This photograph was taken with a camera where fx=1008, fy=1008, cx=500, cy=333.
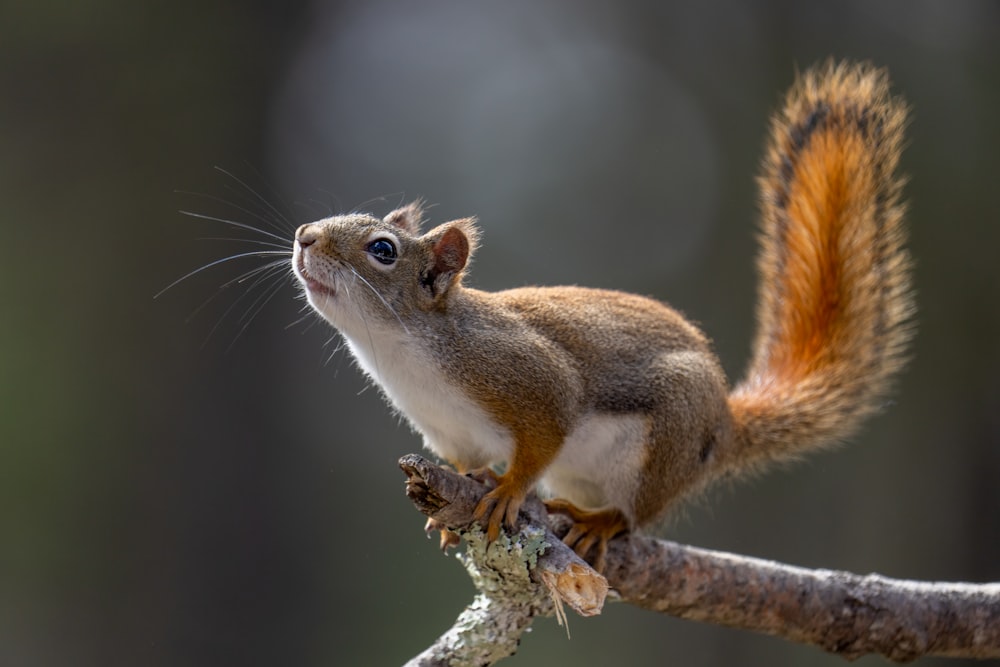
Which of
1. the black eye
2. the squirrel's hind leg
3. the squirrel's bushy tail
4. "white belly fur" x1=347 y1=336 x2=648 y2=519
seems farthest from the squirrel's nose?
the squirrel's bushy tail

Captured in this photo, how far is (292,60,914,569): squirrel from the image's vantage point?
1.96m

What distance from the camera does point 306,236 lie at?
6.07ft

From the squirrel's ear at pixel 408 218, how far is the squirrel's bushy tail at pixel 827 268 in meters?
0.94

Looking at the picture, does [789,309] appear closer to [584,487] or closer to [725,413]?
[725,413]

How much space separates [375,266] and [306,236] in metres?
0.15

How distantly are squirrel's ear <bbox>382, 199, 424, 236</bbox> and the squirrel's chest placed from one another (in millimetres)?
301

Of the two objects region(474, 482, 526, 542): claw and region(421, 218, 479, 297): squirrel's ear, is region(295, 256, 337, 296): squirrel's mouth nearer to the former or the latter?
region(421, 218, 479, 297): squirrel's ear

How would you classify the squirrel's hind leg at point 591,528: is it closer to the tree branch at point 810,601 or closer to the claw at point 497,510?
the tree branch at point 810,601

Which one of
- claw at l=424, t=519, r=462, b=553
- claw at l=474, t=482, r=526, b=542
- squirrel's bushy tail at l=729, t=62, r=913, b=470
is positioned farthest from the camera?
squirrel's bushy tail at l=729, t=62, r=913, b=470

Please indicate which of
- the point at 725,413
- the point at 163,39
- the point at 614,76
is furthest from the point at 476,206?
the point at 725,413

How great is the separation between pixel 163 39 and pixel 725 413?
9.80 feet

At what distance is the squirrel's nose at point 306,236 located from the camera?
6.07 feet

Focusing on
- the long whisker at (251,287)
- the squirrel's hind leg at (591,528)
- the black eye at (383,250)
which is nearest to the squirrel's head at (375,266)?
the black eye at (383,250)

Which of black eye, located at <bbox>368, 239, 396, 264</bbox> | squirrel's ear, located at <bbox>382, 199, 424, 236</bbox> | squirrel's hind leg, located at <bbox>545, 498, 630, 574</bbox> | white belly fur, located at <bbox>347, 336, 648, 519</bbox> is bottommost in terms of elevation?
squirrel's hind leg, located at <bbox>545, 498, 630, 574</bbox>
